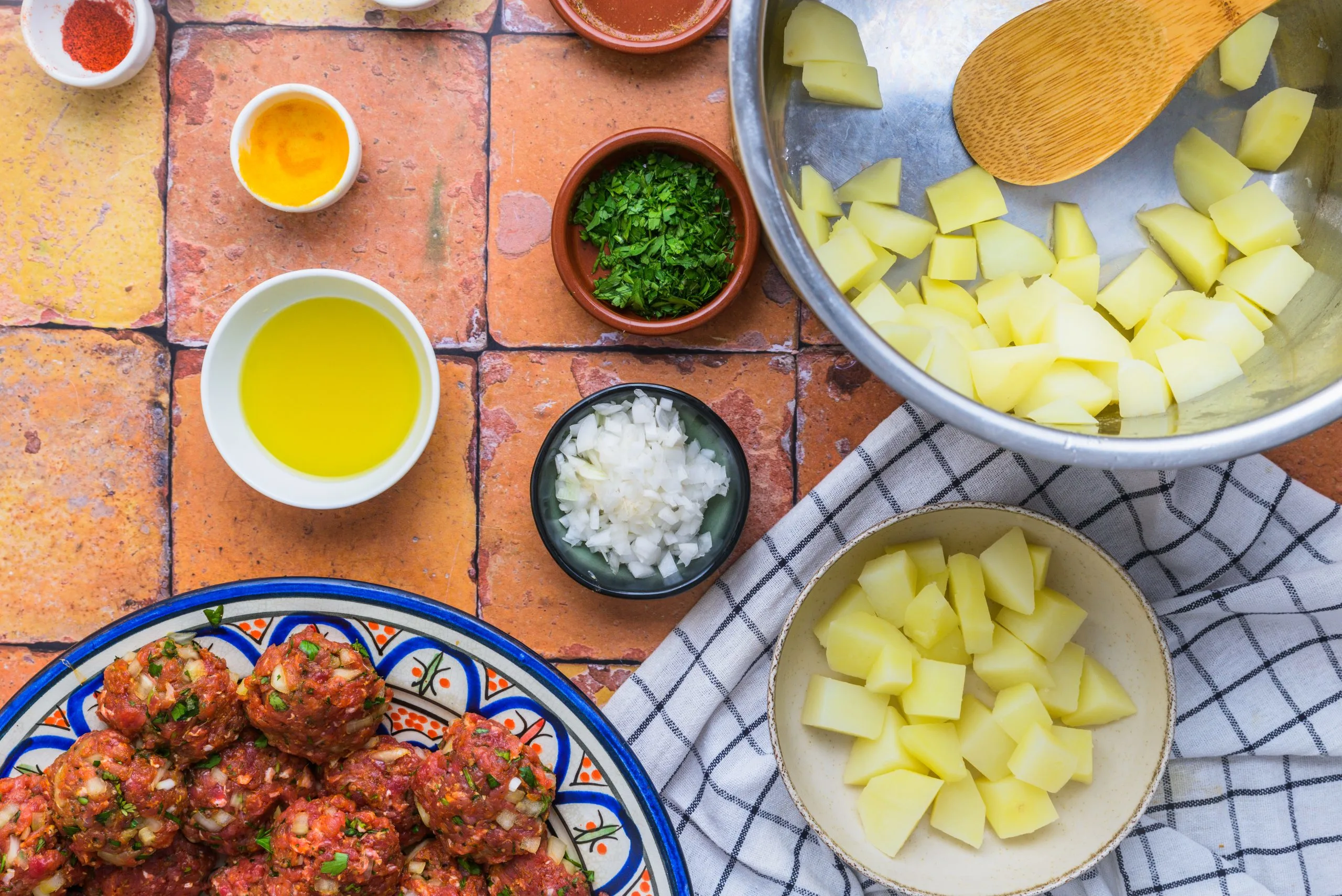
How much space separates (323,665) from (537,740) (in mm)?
396

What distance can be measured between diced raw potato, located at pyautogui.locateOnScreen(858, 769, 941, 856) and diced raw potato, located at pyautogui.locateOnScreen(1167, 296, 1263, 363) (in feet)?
3.07

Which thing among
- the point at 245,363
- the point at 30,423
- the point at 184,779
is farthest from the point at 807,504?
the point at 30,423

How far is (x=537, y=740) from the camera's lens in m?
1.78

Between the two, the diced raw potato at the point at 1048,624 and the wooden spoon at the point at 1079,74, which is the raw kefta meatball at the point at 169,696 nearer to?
the diced raw potato at the point at 1048,624

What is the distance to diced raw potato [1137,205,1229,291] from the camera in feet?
5.95

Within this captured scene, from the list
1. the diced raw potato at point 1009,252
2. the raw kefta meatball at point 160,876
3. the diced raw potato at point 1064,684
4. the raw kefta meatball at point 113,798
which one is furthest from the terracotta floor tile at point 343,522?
the diced raw potato at point 1064,684

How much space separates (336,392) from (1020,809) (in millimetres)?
1534

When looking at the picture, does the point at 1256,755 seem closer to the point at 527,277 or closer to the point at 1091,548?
the point at 1091,548

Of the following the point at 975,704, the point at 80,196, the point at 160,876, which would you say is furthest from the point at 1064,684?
the point at 80,196

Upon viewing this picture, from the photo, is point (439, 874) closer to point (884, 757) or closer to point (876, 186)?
point (884, 757)

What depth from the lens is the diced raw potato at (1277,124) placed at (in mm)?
1822

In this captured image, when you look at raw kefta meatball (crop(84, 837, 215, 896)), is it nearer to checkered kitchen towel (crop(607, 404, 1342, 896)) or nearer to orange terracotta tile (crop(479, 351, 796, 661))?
orange terracotta tile (crop(479, 351, 796, 661))

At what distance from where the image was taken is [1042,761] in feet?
5.93

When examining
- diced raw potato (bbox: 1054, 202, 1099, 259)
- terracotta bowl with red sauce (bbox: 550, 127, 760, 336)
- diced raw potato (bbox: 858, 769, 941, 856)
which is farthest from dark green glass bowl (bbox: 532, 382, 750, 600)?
diced raw potato (bbox: 1054, 202, 1099, 259)
